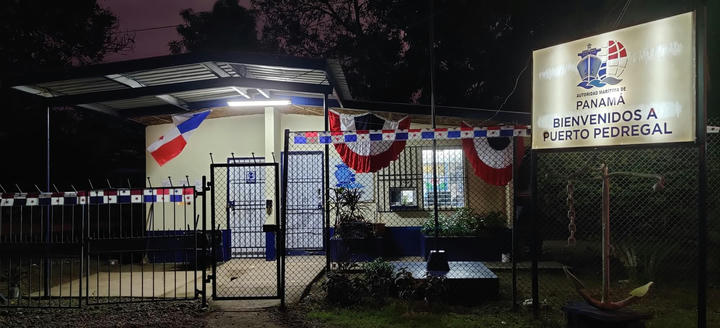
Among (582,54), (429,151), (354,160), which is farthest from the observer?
(429,151)

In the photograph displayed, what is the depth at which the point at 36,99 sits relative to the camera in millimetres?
18453

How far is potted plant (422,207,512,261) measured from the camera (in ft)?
32.8

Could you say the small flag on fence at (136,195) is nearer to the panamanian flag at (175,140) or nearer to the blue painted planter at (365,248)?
the panamanian flag at (175,140)

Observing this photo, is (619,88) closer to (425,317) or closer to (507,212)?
(425,317)

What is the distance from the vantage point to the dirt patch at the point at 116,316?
6148mm

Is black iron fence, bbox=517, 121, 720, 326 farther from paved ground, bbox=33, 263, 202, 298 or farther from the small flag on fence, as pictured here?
the small flag on fence

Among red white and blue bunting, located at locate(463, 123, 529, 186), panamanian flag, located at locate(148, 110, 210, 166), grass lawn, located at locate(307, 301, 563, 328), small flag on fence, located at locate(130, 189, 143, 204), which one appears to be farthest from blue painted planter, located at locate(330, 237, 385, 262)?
small flag on fence, located at locate(130, 189, 143, 204)

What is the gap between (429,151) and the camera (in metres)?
10.8

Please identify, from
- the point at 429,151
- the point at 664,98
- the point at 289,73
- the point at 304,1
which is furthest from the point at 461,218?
the point at 304,1

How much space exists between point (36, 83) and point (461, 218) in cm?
839

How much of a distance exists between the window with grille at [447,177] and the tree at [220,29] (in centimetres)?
1972

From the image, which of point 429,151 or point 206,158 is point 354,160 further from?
point 206,158

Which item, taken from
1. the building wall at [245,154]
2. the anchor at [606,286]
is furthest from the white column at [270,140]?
the anchor at [606,286]

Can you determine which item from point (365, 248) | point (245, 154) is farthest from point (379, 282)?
point (245, 154)
